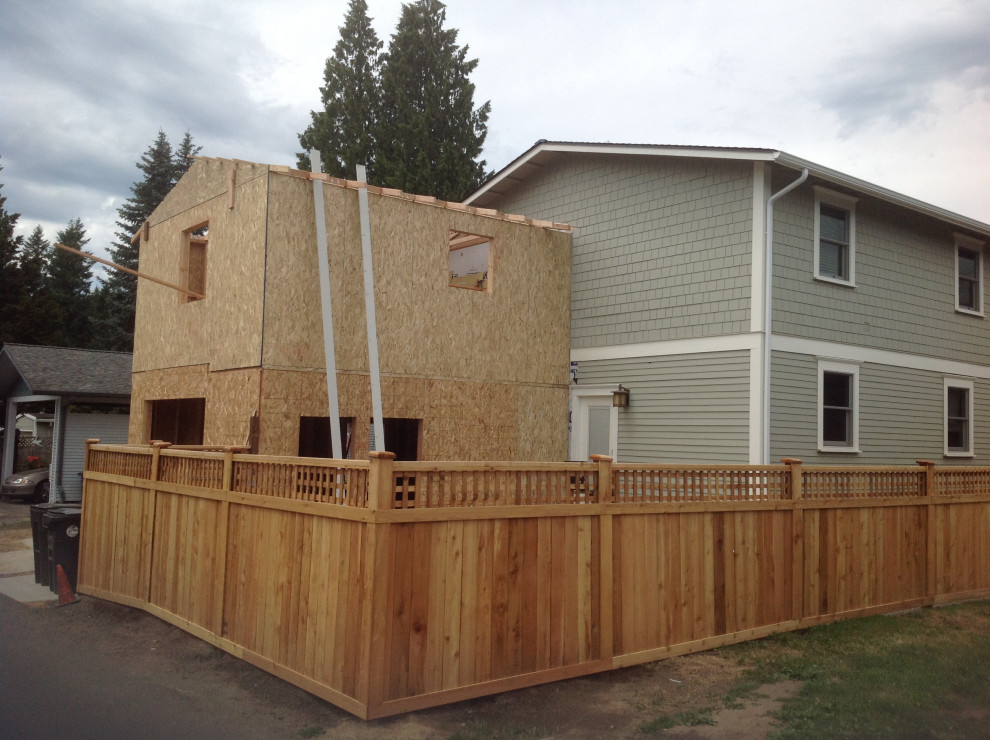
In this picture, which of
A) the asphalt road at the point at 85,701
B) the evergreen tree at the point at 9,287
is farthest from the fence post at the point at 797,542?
the evergreen tree at the point at 9,287

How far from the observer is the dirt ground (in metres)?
5.46

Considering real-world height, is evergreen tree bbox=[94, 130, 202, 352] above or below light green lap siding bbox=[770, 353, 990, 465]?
above

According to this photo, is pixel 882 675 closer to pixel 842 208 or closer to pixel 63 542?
pixel 842 208

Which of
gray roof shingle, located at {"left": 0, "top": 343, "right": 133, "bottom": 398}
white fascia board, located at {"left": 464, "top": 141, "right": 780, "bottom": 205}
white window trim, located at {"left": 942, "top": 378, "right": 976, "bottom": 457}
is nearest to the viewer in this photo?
white fascia board, located at {"left": 464, "top": 141, "right": 780, "bottom": 205}

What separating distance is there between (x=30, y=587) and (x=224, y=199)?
18.6ft

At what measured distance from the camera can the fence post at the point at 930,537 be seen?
9562 millimetres

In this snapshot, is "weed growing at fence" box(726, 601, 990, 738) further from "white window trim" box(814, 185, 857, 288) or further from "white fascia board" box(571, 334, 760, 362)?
"white window trim" box(814, 185, 857, 288)

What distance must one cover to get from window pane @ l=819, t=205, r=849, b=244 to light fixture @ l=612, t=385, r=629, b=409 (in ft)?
12.6

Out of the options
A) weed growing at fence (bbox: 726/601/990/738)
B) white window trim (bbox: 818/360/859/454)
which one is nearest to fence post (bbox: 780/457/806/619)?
weed growing at fence (bbox: 726/601/990/738)

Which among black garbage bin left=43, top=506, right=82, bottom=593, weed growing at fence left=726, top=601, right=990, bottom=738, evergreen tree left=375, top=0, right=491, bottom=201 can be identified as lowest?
weed growing at fence left=726, top=601, right=990, bottom=738

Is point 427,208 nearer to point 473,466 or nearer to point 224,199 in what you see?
point 224,199

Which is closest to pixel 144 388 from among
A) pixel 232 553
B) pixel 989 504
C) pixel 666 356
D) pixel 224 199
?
pixel 224 199

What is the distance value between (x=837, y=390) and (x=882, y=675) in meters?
7.23

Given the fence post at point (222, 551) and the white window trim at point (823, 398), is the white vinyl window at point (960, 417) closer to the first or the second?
the white window trim at point (823, 398)
